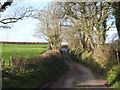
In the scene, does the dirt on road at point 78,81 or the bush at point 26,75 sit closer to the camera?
the bush at point 26,75

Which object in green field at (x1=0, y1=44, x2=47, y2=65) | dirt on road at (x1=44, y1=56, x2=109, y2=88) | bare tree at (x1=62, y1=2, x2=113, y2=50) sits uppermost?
bare tree at (x1=62, y1=2, x2=113, y2=50)

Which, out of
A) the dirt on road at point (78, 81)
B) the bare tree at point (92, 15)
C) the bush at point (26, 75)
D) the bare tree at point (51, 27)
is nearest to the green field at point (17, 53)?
the bush at point (26, 75)

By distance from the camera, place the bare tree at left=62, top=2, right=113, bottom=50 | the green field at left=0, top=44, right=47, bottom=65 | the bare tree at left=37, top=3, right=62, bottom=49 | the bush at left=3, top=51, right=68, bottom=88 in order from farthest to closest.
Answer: the bare tree at left=37, top=3, right=62, bottom=49 → the bare tree at left=62, top=2, right=113, bottom=50 → the green field at left=0, top=44, right=47, bottom=65 → the bush at left=3, top=51, right=68, bottom=88

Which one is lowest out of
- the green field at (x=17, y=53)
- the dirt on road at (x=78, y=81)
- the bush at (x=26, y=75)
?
the green field at (x=17, y=53)

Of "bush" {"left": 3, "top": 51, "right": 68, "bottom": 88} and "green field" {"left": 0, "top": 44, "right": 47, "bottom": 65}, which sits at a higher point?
"bush" {"left": 3, "top": 51, "right": 68, "bottom": 88}

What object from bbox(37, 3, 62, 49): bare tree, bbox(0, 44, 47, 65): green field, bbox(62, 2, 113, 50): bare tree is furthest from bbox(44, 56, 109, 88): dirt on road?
bbox(37, 3, 62, 49): bare tree

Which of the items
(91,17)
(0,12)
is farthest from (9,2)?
(91,17)

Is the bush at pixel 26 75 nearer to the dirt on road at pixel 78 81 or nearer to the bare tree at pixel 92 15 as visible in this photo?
the dirt on road at pixel 78 81

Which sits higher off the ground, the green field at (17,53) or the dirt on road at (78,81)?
the dirt on road at (78,81)

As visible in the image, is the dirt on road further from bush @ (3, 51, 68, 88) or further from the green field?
the green field

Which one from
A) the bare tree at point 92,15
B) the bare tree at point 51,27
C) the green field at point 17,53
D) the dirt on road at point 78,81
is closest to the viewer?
the dirt on road at point 78,81

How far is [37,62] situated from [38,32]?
49.1m

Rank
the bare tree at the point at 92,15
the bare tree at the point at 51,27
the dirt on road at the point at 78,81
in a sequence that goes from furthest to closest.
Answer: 1. the bare tree at the point at 51,27
2. the bare tree at the point at 92,15
3. the dirt on road at the point at 78,81

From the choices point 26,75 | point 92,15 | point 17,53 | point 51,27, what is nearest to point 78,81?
point 26,75
